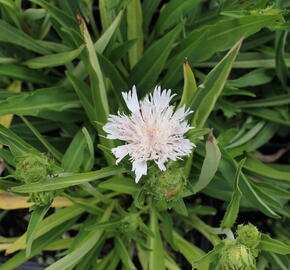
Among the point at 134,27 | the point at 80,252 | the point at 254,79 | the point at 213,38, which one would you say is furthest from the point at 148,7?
the point at 80,252

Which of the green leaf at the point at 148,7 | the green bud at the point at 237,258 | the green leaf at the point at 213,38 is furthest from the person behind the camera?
the green leaf at the point at 148,7

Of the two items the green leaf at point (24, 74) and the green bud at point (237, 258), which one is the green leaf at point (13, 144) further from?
the green bud at point (237, 258)

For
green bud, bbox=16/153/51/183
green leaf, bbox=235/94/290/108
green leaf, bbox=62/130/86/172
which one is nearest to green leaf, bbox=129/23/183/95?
green leaf, bbox=62/130/86/172

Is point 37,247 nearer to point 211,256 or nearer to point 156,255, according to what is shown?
point 156,255

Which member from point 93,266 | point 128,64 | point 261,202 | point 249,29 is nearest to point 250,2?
point 249,29

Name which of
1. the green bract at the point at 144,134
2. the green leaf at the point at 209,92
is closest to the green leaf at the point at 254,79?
the green bract at the point at 144,134

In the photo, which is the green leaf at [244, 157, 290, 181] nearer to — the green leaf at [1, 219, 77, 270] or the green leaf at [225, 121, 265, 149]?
the green leaf at [225, 121, 265, 149]

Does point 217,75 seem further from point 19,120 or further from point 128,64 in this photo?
point 19,120
